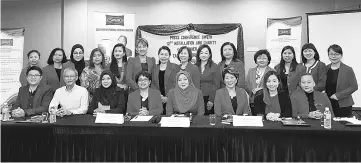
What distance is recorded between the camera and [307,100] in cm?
309

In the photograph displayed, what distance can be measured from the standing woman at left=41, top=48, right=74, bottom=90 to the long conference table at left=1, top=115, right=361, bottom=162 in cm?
139

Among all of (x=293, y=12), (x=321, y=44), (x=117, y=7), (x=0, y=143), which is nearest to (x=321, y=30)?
(x=321, y=44)

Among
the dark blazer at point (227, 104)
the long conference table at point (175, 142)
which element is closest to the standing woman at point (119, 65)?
the long conference table at point (175, 142)

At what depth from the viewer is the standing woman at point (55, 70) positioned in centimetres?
401

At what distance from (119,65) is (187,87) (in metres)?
1.28

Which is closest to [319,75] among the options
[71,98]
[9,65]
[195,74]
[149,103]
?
[195,74]

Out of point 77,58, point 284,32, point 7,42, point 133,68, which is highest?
point 284,32

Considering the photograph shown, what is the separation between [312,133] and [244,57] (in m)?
3.75

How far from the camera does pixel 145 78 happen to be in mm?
3252

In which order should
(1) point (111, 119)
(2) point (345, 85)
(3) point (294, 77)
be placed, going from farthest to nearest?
(3) point (294, 77) → (2) point (345, 85) → (1) point (111, 119)

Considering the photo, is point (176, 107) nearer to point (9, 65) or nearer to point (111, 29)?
point (111, 29)

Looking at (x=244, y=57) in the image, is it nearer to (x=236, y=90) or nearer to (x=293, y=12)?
(x=293, y=12)

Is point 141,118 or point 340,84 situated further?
point 340,84

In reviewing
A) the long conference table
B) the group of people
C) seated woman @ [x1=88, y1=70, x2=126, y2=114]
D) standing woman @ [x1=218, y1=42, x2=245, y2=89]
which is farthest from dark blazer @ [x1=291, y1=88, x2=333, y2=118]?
seated woman @ [x1=88, y1=70, x2=126, y2=114]
